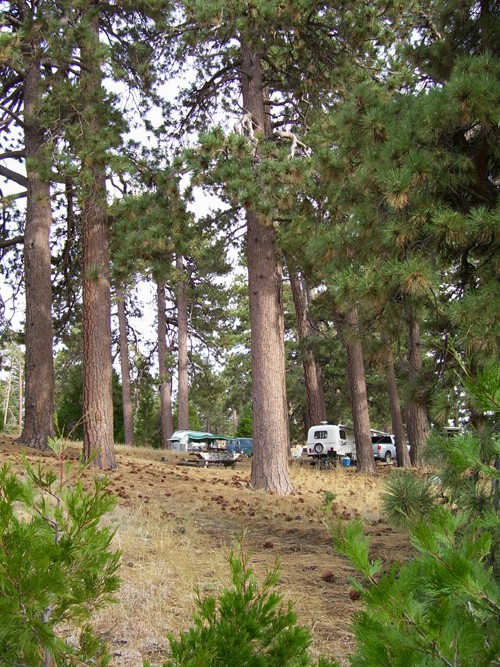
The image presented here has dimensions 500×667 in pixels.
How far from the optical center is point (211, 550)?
18.7ft

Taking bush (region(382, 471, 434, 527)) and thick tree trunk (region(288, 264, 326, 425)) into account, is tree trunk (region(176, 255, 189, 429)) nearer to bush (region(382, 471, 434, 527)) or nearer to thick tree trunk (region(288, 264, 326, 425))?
thick tree trunk (region(288, 264, 326, 425))

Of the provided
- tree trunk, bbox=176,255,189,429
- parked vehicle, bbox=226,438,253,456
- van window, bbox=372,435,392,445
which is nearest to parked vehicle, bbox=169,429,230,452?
tree trunk, bbox=176,255,189,429

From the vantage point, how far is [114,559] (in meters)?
1.98

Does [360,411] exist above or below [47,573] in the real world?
above

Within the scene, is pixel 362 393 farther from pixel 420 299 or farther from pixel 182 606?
pixel 182 606

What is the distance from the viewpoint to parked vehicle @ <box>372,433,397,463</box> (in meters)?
25.9

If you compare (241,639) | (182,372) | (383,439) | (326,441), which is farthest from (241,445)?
(241,639)

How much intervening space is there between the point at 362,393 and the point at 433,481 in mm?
11925

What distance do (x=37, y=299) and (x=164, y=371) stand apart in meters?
13.4

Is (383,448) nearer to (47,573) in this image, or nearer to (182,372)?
(182,372)

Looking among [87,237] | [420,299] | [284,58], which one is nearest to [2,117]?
[87,237]

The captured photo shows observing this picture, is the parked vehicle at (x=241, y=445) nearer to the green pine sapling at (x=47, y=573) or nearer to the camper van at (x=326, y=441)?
the camper van at (x=326, y=441)

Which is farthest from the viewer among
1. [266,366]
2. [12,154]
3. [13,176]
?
[12,154]

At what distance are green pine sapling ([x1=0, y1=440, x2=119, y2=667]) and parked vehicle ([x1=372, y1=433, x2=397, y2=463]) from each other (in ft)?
81.4
